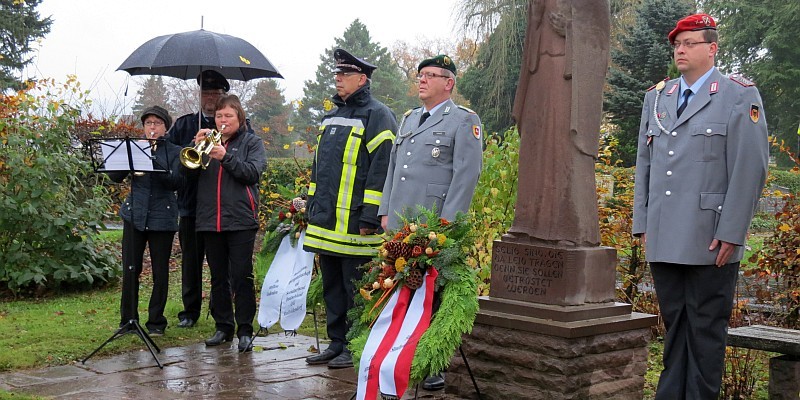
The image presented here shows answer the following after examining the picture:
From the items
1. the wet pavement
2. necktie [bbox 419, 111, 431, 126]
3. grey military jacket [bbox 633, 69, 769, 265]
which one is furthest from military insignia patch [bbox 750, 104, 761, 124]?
the wet pavement

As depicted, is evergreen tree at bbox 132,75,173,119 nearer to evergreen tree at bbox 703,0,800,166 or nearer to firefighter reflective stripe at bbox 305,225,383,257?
evergreen tree at bbox 703,0,800,166

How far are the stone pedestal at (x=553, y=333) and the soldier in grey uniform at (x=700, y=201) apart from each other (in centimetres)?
36

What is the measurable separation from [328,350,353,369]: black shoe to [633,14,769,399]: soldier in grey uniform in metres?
2.29

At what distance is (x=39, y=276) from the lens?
9047mm

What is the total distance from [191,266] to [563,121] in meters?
3.95

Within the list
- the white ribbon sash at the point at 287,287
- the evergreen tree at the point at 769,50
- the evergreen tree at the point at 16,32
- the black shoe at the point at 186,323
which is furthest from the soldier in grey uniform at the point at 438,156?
the evergreen tree at the point at 769,50

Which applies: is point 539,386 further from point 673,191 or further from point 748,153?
point 748,153

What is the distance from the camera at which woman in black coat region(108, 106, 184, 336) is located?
22.7ft

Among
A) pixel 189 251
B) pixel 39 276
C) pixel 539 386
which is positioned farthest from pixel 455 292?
pixel 39 276

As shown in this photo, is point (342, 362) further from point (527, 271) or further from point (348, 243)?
point (527, 271)

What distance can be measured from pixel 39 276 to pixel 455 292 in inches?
238

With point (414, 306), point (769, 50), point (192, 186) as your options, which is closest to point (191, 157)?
point (192, 186)

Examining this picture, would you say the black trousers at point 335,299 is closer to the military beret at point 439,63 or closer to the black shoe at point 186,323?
the military beret at point 439,63

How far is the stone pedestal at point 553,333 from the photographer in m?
4.63
